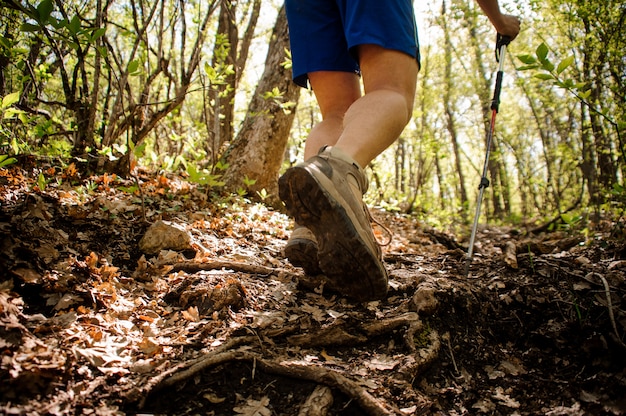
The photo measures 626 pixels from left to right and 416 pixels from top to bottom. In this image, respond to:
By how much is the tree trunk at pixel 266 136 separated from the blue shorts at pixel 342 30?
2105 millimetres

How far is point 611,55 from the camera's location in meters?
4.17

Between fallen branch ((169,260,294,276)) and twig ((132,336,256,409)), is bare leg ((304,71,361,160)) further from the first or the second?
twig ((132,336,256,409))

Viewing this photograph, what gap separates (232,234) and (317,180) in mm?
1656

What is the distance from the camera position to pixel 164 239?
7.32 ft

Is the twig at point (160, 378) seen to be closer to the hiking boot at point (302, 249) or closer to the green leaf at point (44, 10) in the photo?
the hiking boot at point (302, 249)

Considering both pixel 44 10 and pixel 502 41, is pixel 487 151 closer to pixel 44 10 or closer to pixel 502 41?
pixel 502 41

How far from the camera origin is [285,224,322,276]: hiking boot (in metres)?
1.89

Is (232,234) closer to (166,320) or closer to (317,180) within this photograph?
(166,320)

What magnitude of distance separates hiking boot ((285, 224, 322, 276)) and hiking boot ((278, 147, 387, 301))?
1.12 feet

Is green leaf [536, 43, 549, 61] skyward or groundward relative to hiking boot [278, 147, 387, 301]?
skyward

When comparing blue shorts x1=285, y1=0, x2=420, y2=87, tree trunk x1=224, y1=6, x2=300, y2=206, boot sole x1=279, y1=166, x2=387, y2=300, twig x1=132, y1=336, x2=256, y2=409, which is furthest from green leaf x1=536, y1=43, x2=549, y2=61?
tree trunk x1=224, y1=6, x2=300, y2=206

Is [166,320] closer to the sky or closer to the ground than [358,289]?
closer to the ground

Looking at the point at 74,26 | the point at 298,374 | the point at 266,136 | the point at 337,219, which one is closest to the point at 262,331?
the point at 298,374

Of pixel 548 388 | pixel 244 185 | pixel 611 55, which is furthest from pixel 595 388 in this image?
pixel 611 55
